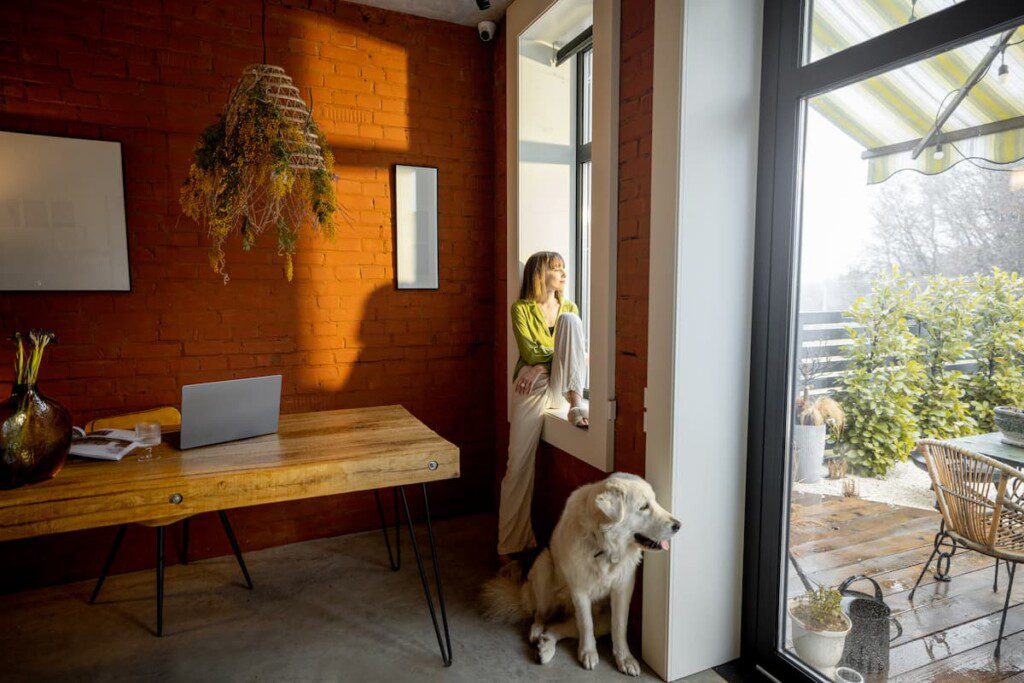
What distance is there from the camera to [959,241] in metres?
1.66

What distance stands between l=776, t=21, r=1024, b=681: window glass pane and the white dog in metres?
0.62

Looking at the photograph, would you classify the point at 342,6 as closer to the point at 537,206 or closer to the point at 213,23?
the point at 213,23

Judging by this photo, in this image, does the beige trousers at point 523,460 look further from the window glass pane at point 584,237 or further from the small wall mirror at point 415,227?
the small wall mirror at point 415,227

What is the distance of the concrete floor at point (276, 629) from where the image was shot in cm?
233

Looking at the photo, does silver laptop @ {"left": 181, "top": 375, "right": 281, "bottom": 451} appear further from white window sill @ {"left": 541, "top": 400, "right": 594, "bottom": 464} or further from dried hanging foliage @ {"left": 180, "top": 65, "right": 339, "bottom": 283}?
white window sill @ {"left": 541, "top": 400, "right": 594, "bottom": 464}

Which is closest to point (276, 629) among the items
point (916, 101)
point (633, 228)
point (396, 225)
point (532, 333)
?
point (532, 333)

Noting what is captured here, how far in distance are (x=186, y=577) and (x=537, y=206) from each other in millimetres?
Result: 2847

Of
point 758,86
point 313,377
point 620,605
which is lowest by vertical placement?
point 620,605

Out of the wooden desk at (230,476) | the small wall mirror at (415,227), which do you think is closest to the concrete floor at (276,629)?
the wooden desk at (230,476)

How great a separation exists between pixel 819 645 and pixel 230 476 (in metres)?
2.21

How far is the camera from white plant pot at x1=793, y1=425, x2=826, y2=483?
212 cm

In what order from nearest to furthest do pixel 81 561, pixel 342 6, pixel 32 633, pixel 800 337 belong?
1. pixel 800 337
2. pixel 32 633
3. pixel 81 561
4. pixel 342 6

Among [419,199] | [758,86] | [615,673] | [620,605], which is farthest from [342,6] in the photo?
[615,673]

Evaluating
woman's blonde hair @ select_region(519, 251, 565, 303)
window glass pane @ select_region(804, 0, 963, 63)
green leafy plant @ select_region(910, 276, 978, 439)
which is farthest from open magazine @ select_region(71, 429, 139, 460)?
window glass pane @ select_region(804, 0, 963, 63)
